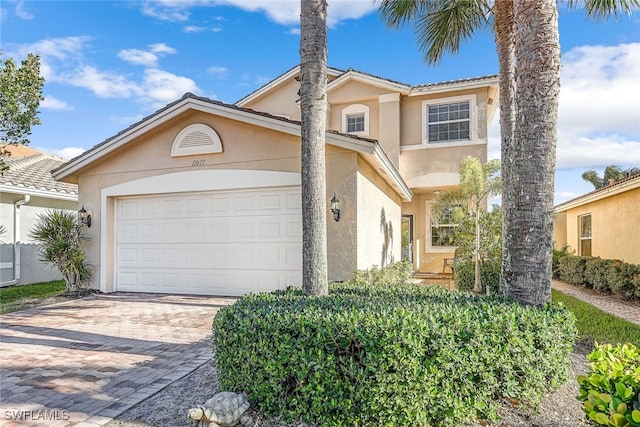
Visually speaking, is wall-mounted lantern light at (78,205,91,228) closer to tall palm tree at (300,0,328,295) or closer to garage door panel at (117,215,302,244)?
garage door panel at (117,215,302,244)

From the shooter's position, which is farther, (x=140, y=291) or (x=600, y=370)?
(x=140, y=291)

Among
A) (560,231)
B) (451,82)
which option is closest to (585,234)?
(560,231)

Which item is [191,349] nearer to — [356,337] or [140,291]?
[356,337]

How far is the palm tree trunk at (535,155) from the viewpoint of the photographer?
4.79 m

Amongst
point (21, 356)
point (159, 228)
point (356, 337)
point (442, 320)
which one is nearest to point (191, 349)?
point (21, 356)

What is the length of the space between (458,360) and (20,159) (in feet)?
71.2

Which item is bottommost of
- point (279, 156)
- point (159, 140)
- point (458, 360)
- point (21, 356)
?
point (21, 356)

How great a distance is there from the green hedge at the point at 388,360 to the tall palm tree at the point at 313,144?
98cm

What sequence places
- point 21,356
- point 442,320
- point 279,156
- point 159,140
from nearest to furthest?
point 442,320, point 21,356, point 279,156, point 159,140

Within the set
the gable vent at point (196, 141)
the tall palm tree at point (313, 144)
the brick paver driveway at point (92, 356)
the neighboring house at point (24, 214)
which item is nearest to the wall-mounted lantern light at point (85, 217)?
the brick paver driveway at point (92, 356)

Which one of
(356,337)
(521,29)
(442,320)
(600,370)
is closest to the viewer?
(600,370)

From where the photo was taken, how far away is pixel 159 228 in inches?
456

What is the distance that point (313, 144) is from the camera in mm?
5348

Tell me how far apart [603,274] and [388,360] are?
13.7 m
